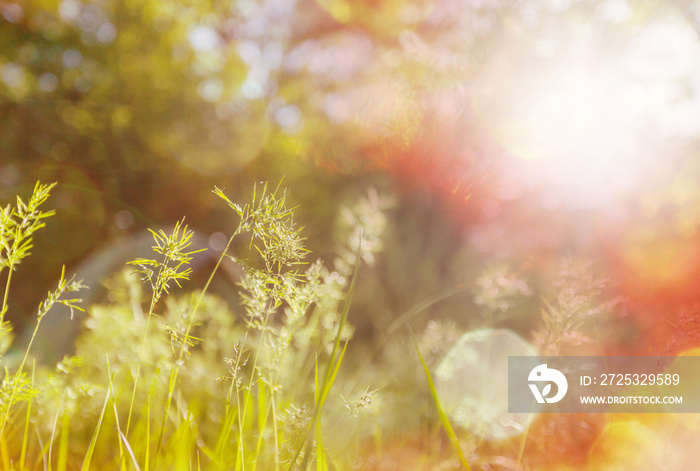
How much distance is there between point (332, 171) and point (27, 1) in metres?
2.54

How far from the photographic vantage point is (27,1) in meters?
2.55

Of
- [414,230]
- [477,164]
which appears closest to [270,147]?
[414,230]

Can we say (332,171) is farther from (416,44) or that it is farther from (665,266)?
(665,266)

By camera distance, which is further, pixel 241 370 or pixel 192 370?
pixel 192 370

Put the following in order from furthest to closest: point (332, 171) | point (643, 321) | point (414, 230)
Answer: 1. point (332, 171)
2. point (414, 230)
3. point (643, 321)

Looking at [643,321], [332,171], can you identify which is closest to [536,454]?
[643,321]

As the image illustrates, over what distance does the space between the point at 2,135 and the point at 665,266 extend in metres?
4.08

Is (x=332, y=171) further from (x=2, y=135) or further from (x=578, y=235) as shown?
(x=2, y=135)

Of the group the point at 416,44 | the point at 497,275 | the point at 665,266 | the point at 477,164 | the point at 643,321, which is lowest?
the point at 497,275

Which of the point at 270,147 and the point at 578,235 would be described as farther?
the point at 270,147

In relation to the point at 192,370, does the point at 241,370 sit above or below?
below

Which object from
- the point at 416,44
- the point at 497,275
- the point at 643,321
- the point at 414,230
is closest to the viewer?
the point at 497,275

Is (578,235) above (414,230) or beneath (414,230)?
beneath

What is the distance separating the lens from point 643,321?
159 centimetres
